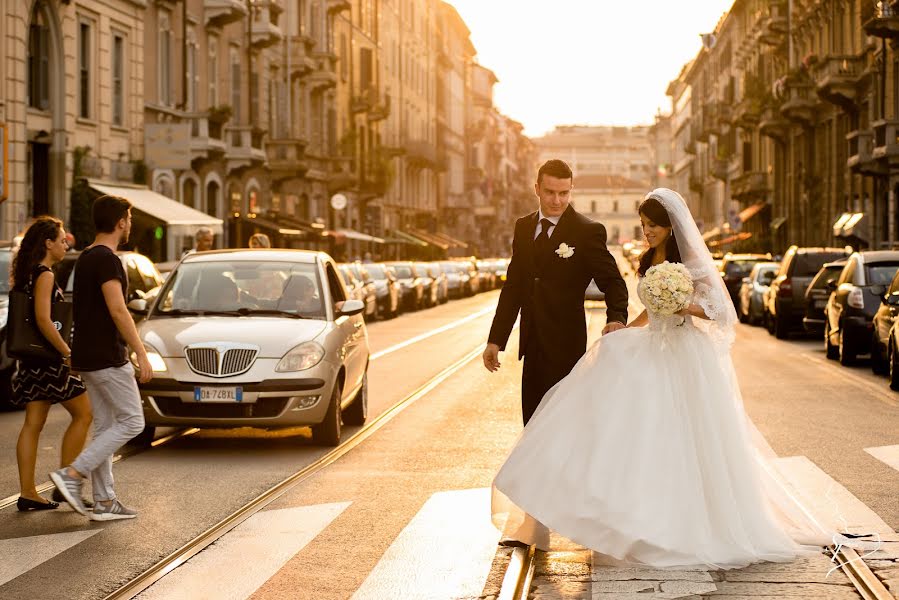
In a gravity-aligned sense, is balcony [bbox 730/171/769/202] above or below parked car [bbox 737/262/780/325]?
above

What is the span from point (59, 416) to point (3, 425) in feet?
3.38

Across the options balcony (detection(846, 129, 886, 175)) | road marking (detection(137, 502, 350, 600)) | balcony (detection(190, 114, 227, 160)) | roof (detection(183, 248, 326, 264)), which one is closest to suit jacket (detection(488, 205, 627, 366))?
road marking (detection(137, 502, 350, 600))

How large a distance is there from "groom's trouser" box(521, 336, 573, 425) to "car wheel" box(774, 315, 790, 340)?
2097cm

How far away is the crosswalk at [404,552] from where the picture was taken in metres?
6.56

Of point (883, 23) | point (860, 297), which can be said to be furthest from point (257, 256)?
point (883, 23)

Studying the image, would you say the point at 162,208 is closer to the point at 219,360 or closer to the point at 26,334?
the point at 219,360

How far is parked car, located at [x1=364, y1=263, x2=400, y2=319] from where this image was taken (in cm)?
3850

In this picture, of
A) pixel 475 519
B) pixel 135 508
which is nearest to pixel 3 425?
pixel 135 508

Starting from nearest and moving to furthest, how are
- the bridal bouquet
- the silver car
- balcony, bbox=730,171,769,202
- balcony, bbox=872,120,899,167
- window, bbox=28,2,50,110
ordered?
the bridal bouquet, the silver car, window, bbox=28,2,50,110, balcony, bbox=872,120,899,167, balcony, bbox=730,171,769,202

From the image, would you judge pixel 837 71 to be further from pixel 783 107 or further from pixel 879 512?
pixel 879 512

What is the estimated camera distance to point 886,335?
18.0m

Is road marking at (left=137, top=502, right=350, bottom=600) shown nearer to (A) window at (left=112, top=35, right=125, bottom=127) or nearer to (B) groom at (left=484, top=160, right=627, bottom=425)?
(B) groom at (left=484, top=160, right=627, bottom=425)

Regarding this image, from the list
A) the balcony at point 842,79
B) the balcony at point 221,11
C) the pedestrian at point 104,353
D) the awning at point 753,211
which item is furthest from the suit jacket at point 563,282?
the awning at point 753,211

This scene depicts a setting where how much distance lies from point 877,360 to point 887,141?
22.6 m
